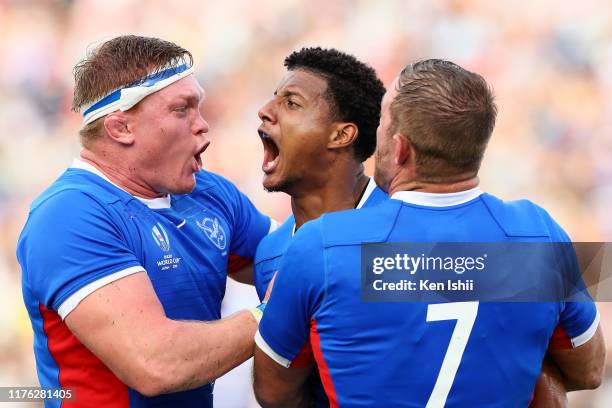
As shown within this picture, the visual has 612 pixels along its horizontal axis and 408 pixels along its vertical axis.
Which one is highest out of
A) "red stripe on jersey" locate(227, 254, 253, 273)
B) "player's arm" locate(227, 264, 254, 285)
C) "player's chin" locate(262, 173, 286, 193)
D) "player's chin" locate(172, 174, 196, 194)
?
"player's chin" locate(262, 173, 286, 193)

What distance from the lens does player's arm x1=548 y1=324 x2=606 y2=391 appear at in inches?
82.7

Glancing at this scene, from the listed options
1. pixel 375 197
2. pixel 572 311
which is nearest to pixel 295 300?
pixel 572 311

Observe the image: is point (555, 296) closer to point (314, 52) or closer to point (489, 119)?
point (489, 119)

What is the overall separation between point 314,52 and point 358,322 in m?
1.28

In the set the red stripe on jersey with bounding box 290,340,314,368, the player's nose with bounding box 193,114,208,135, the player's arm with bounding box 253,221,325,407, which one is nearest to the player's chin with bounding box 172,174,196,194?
the player's nose with bounding box 193,114,208,135

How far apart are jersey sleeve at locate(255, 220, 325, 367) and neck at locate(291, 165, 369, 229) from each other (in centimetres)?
82

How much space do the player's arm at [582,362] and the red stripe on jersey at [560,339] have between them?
0.01 metres

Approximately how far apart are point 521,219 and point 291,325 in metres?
0.61

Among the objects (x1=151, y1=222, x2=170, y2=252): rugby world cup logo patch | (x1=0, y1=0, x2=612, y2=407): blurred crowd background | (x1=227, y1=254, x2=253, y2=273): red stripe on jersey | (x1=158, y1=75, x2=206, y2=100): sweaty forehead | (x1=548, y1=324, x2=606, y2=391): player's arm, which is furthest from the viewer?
(x1=0, y1=0, x2=612, y2=407): blurred crowd background

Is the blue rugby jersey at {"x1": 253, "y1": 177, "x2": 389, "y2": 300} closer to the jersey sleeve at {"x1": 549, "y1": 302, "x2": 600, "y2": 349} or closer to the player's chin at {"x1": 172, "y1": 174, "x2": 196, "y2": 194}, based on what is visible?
the player's chin at {"x1": 172, "y1": 174, "x2": 196, "y2": 194}

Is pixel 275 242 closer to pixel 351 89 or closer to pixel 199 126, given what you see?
pixel 199 126

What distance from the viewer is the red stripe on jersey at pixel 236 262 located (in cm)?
298

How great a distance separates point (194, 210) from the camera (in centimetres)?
272

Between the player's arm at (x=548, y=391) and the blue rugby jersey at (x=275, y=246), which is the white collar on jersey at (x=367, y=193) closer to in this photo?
the blue rugby jersey at (x=275, y=246)
